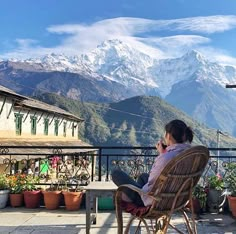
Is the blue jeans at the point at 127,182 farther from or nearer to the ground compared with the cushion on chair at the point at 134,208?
farther from the ground

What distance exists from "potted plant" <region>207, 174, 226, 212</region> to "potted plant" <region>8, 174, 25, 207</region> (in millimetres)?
3061

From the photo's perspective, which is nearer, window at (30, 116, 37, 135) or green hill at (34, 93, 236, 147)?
window at (30, 116, 37, 135)

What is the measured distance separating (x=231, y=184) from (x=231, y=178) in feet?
0.32

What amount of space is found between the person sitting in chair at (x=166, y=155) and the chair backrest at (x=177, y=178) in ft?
0.25

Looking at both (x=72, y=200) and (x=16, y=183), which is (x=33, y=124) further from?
(x=72, y=200)

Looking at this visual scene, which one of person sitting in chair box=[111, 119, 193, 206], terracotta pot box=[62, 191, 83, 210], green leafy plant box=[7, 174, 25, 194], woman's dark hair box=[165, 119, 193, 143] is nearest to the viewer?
person sitting in chair box=[111, 119, 193, 206]

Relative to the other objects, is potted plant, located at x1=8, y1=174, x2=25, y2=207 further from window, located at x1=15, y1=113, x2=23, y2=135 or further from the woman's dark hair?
window, located at x1=15, y1=113, x2=23, y2=135

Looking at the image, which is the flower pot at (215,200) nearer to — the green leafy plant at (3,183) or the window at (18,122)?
the green leafy plant at (3,183)

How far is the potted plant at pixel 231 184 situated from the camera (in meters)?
5.73

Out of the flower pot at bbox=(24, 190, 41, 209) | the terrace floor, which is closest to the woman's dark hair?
the terrace floor

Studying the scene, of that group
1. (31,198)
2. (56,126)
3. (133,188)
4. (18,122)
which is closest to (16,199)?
(31,198)

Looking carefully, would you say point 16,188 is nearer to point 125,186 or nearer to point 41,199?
point 41,199

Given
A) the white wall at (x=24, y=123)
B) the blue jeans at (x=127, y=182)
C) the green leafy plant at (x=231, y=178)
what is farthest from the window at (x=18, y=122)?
the blue jeans at (x=127, y=182)

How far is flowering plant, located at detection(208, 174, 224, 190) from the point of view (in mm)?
6230
